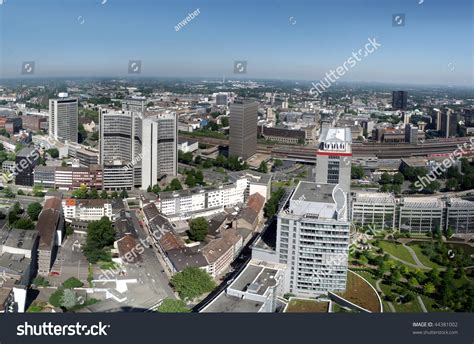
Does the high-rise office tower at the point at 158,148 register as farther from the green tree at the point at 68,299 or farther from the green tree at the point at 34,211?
the green tree at the point at 68,299

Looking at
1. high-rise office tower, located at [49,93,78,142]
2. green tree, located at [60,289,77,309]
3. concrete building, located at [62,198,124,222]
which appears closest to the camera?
green tree, located at [60,289,77,309]

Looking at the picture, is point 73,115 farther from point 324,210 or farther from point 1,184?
point 324,210

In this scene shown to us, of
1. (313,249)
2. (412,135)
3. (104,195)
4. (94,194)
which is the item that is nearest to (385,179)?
(412,135)

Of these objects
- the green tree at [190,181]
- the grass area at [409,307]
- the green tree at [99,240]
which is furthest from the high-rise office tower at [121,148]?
the grass area at [409,307]

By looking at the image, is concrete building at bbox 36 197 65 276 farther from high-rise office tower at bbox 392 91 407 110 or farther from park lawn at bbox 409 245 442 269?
high-rise office tower at bbox 392 91 407 110

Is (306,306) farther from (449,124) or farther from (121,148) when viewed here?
(449,124)

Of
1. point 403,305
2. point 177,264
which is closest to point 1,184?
point 177,264

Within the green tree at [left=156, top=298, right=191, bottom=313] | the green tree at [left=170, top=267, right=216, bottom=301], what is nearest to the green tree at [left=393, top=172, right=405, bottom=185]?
the green tree at [left=170, top=267, right=216, bottom=301]
